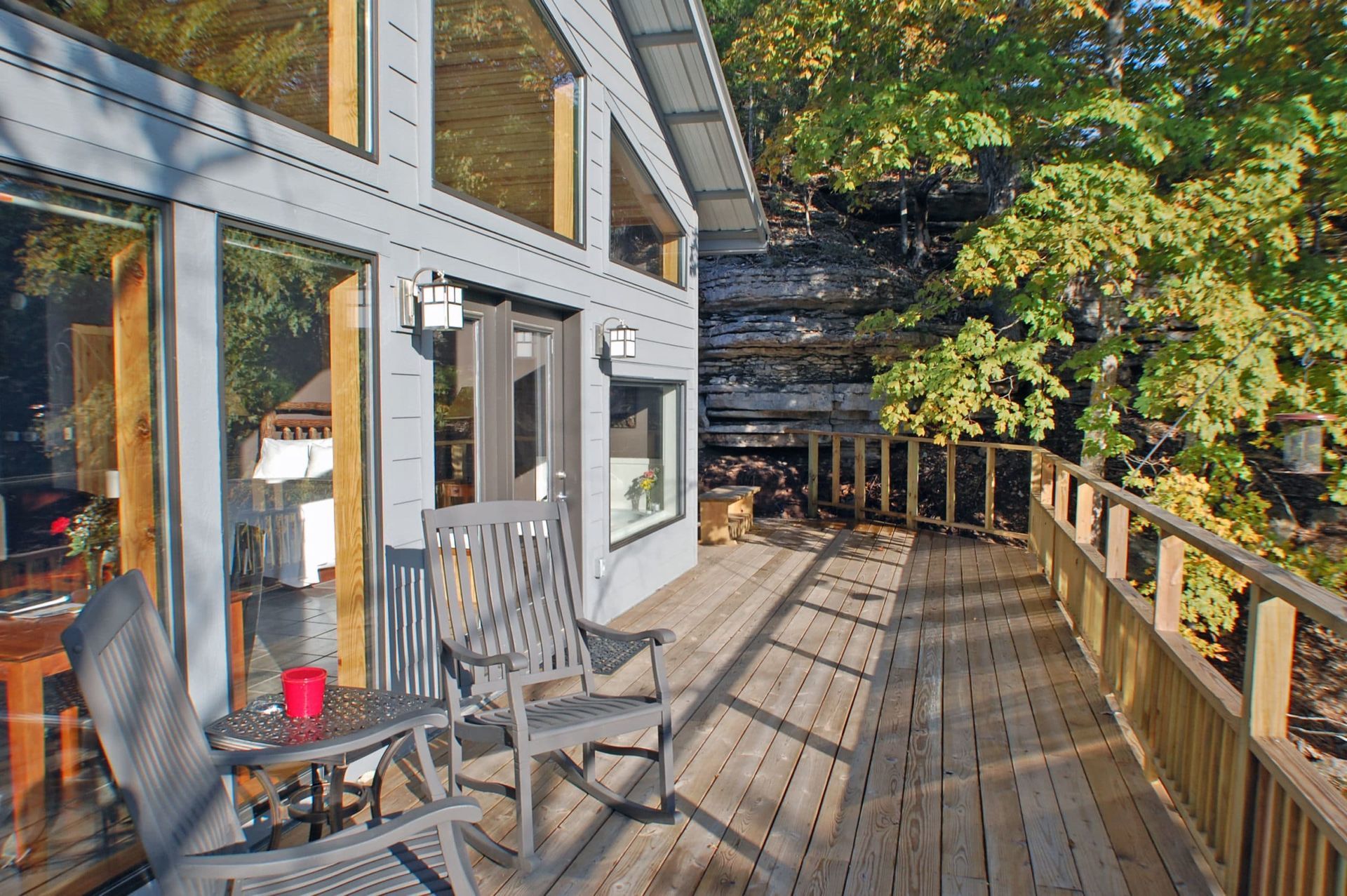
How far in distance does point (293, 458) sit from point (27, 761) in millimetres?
1113

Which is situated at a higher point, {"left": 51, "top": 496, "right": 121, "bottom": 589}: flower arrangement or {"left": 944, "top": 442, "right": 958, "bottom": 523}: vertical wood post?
{"left": 51, "top": 496, "right": 121, "bottom": 589}: flower arrangement

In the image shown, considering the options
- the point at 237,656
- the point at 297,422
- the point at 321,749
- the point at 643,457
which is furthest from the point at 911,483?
the point at 321,749

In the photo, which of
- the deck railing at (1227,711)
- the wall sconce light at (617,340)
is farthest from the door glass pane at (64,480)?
the wall sconce light at (617,340)

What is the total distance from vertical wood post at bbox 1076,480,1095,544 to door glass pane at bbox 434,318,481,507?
3362mm

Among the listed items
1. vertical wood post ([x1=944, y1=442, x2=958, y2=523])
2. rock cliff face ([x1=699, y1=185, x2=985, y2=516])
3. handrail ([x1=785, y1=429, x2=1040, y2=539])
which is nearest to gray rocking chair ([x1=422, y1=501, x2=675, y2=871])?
handrail ([x1=785, y1=429, x2=1040, y2=539])

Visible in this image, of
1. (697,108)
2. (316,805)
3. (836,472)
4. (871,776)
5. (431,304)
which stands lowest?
(871,776)

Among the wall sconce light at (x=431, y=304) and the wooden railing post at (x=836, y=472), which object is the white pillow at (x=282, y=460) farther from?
the wooden railing post at (x=836, y=472)

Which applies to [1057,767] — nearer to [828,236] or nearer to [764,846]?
[764,846]

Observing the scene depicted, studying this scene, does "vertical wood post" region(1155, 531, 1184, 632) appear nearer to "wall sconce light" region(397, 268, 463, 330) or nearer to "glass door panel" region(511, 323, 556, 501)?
"wall sconce light" region(397, 268, 463, 330)

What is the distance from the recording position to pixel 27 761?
1.93 m

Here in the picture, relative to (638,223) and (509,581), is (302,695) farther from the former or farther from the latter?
(638,223)

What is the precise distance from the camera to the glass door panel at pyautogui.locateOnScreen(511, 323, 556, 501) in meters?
4.45

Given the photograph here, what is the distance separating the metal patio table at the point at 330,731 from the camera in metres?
2.04

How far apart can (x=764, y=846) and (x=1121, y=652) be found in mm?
1879
